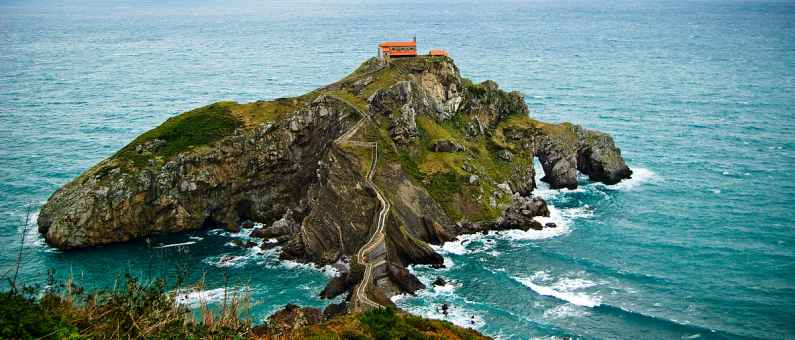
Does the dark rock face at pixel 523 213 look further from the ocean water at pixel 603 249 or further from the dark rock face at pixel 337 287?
the dark rock face at pixel 337 287

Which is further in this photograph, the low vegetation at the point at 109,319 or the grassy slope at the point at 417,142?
the grassy slope at the point at 417,142

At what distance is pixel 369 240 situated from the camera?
85.8 m

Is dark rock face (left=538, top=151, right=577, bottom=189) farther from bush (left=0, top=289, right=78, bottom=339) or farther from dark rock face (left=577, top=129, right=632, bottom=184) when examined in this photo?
bush (left=0, top=289, right=78, bottom=339)

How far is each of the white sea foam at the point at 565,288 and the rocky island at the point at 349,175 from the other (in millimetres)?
13418

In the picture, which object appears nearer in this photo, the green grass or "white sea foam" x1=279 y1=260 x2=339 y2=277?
"white sea foam" x1=279 y1=260 x2=339 y2=277

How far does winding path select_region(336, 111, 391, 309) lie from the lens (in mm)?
73625

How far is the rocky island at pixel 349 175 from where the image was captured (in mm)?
92062

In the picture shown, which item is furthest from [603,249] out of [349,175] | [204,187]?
[204,187]

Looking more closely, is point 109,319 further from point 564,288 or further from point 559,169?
point 559,169

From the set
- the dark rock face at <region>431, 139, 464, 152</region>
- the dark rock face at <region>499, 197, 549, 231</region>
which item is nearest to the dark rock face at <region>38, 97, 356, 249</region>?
the dark rock face at <region>431, 139, 464, 152</region>

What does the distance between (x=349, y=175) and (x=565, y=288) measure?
112 ft

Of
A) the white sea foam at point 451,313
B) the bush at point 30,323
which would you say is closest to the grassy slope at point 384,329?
the white sea foam at point 451,313

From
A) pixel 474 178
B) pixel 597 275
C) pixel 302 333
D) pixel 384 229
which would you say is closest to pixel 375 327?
pixel 302 333

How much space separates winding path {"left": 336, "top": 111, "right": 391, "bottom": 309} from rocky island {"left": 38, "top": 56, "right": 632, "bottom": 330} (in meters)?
0.24
